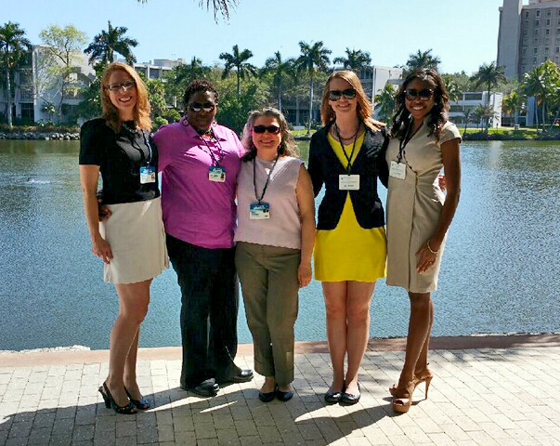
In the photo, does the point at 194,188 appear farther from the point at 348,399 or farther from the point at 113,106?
the point at 348,399

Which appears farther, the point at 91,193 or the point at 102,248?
the point at 102,248

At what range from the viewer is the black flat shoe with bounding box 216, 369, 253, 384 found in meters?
3.91

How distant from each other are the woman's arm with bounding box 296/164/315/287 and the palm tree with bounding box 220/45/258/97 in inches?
2305

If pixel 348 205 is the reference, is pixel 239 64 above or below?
above

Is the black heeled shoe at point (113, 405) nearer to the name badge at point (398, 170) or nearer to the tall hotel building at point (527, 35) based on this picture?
the name badge at point (398, 170)

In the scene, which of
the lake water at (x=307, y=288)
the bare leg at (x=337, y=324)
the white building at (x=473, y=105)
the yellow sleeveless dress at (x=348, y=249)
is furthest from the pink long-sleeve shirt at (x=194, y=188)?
the white building at (x=473, y=105)

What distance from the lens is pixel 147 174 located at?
3.25 meters

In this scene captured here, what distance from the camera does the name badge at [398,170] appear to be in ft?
11.2

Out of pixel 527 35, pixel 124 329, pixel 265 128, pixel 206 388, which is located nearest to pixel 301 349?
pixel 206 388

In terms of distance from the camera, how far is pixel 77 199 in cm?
1861

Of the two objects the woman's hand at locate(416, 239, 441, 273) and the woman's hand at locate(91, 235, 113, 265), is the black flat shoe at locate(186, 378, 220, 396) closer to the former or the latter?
the woman's hand at locate(91, 235, 113, 265)

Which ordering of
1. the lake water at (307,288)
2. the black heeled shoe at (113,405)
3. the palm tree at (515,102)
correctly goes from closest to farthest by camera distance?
the black heeled shoe at (113,405) < the lake water at (307,288) < the palm tree at (515,102)

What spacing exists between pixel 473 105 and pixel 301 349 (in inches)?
3399

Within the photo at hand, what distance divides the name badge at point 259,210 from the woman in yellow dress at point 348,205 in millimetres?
377
